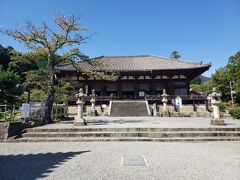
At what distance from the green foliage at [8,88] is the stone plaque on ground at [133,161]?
14.3 m

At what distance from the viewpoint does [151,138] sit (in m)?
9.04

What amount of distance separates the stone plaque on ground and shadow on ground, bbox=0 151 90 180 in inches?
62.1

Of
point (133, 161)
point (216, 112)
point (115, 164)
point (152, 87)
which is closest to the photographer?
point (115, 164)

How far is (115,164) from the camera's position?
17.3 feet

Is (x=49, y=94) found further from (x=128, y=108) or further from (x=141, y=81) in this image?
(x=141, y=81)

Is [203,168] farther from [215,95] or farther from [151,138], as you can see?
[215,95]

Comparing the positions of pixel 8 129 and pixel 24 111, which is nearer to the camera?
pixel 8 129

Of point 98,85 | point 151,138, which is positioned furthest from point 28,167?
point 98,85

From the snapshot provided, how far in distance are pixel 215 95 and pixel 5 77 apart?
16.8 meters

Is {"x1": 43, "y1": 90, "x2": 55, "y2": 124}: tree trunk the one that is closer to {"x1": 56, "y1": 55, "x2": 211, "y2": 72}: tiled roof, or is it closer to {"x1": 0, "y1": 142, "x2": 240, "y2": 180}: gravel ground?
{"x1": 0, "y1": 142, "x2": 240, "y2": 180}: gravel ground

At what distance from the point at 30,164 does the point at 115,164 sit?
2.19 m

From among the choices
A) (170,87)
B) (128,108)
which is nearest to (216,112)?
(128,108)

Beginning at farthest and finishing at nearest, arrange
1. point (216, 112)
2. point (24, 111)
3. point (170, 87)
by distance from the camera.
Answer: point (170, 87), point (216, 112), point (24, 111)

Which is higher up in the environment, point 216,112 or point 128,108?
point 128,108
